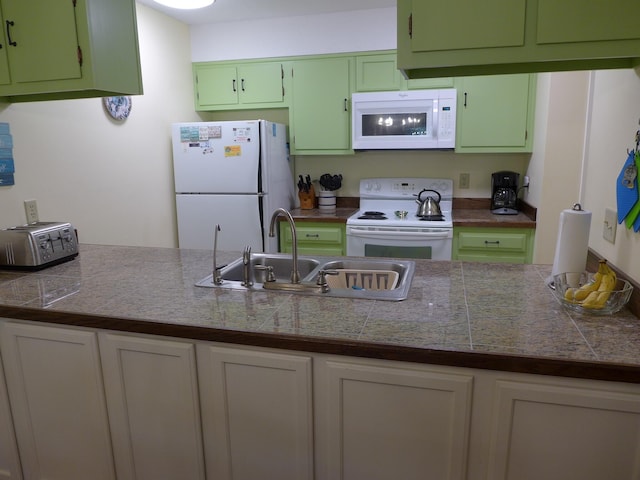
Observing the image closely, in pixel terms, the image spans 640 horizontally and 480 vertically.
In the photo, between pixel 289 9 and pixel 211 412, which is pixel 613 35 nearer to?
pixel 211 412

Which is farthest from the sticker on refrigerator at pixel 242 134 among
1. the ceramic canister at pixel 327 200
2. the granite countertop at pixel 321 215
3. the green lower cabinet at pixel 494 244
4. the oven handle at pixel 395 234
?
the green lower cabinet at pixel 494 244

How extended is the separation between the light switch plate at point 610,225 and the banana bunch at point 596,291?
0.23 metres

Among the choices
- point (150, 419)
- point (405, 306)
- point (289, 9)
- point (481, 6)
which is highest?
point (289, 9)

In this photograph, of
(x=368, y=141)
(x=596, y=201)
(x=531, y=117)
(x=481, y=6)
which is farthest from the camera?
(x=368, y=141)

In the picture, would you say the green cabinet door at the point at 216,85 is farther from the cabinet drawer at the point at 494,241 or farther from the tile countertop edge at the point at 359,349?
the tile countertop edge at the point at 359,349

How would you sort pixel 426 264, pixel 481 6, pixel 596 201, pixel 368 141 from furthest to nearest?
pixel 368 141
pixel 426 264
pixel 596 201
pixel 481 6

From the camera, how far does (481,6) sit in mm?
1417

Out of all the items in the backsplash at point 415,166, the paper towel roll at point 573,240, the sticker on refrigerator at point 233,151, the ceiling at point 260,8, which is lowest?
the paper towel roll at point 573,240

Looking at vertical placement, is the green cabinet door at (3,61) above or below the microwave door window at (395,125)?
above

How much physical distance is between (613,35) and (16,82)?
2.28m

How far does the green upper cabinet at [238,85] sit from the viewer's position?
3.68 meters

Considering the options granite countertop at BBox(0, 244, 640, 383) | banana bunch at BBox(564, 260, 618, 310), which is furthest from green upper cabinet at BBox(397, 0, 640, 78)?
granite countertop at BBox(0, 244, 640, 383)

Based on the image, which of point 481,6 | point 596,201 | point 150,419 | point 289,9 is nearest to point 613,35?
point 481,6

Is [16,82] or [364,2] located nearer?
[16,82]
